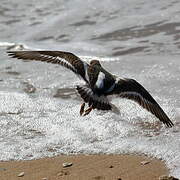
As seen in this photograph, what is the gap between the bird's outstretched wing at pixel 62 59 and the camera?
4.81 meters

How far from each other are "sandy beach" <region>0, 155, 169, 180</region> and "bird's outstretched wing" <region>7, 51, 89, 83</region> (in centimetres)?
75

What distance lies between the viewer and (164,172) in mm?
4020

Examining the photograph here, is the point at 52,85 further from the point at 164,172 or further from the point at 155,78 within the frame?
the point at 164,172

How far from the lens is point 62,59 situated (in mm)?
5043

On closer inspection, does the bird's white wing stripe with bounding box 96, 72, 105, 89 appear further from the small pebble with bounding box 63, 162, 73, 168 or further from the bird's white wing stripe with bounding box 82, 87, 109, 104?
the small pebble with bounding box 63, 162, 73, 168

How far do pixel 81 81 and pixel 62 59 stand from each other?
116 centimetres

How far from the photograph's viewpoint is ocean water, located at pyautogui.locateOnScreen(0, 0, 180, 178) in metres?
4.66

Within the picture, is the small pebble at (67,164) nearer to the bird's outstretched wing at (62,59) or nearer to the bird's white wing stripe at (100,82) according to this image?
the bird's white wing stripe at (100,82)

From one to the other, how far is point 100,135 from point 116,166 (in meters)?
0.67

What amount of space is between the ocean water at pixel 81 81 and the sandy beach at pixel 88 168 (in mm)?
114

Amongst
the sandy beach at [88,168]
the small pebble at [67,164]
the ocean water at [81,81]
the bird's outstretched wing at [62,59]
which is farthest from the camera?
the bird's outstretched wing at [62,59]

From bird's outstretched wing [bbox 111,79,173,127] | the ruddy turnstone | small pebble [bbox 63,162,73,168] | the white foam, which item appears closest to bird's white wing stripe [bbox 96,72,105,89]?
the ruddy turnstone

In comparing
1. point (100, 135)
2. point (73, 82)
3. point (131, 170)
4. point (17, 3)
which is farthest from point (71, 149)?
point (17, 3)

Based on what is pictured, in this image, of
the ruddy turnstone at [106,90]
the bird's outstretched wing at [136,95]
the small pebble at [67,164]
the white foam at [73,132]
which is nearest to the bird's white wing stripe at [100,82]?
the ruddy turnstone at [106,90]
